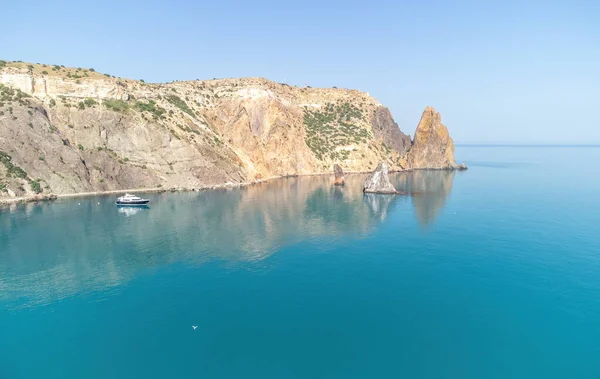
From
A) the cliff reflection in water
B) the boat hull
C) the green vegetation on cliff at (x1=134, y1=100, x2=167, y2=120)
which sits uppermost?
the green vegetation on cliff at (x1=134, y1=100, x2=167, y2=120)

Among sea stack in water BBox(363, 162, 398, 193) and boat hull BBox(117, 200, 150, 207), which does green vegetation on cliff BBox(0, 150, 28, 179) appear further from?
sea stack in water BBox(363, 162, 398, 193)

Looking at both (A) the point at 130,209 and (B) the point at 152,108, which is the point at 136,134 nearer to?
(B) the point at 152,108

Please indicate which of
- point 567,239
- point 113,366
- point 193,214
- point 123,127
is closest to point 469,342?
point 113,366

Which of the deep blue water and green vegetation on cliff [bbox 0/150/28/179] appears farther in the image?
green vegetation on cliff [bbox 0/150/28/179]

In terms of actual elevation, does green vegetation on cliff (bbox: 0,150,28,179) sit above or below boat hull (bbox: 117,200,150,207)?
above

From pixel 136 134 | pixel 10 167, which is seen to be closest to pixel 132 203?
pixel 10 167

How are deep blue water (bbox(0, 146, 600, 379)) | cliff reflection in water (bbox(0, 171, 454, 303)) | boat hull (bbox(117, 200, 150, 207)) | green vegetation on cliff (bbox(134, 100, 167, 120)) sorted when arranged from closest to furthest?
deep blue water (bbox(0, 146, 600, 379))
cliff reflection in water (bbox(0, 171, 454, 303))
boat hull (bbox(117, 200, 150, 207))
green vegetation on cliff (bbox(134, 100, 167, 120))

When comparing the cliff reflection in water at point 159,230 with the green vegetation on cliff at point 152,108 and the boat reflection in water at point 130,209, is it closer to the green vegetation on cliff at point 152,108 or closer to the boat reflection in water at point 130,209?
the boat reflection in water at point 130,209

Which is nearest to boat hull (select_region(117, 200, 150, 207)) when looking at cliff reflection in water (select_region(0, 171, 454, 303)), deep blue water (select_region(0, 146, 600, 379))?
cliff reflection in water (select_region(0, 171, 454, 303))
